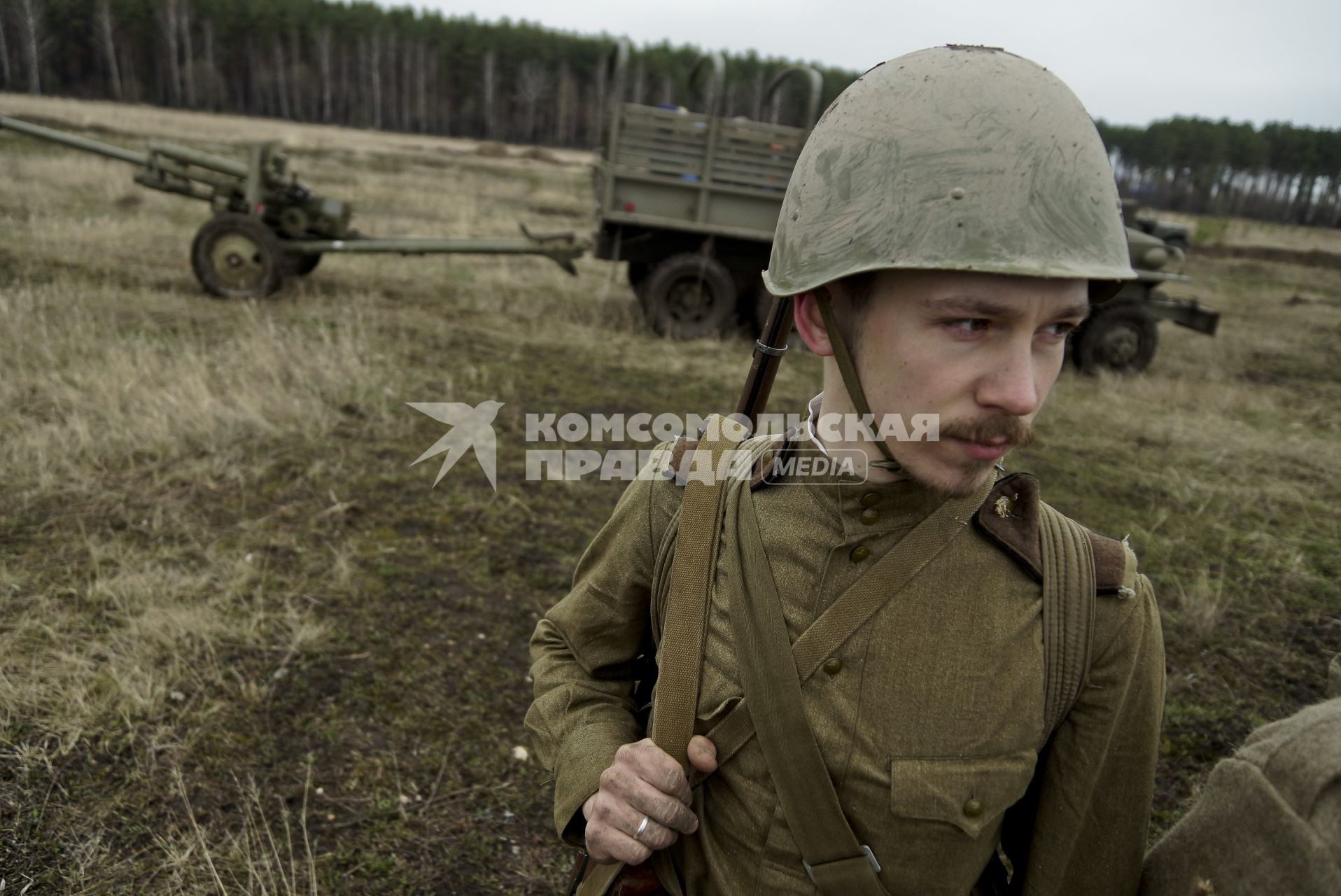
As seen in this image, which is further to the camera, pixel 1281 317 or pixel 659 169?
pixel 1281 317

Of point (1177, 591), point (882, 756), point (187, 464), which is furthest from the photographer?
point (187, 464)

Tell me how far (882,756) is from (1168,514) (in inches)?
195

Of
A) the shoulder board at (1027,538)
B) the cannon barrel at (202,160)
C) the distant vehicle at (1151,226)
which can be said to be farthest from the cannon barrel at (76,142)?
the distant vehicle at (1151,226)

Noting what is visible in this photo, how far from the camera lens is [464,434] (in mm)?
5617

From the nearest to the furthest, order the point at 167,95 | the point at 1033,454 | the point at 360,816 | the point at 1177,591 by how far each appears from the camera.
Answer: the point at 360,816
the point at 1177,591
the point at 1033,454
the point at 167,95

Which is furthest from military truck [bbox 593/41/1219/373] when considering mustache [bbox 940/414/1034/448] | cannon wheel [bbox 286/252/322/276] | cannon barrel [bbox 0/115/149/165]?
mustache [bbox 940/414/1034/448]

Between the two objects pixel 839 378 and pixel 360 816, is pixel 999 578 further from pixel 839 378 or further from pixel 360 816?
pixel 360 816

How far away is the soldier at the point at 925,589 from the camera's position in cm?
99

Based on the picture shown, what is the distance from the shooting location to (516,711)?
3.09 m

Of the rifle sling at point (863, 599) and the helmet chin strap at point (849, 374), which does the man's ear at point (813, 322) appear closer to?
the helmet chin strap at point (849, 374)

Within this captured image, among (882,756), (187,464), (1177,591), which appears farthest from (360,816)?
(1177,591)

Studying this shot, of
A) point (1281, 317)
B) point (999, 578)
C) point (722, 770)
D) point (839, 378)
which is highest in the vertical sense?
point (839, 378)

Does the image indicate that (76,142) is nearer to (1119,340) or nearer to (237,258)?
(237,258)

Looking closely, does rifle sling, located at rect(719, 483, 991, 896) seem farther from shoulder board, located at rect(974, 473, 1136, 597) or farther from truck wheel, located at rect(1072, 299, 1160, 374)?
truck wheel, located at rect(1072, 299, 1160, 374)
